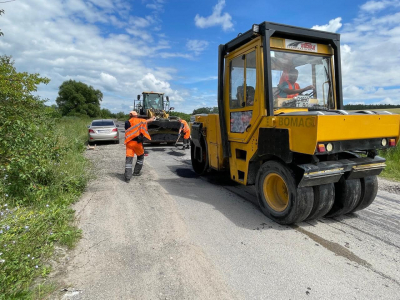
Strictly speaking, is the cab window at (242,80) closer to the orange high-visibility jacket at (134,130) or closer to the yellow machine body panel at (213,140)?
the yellow machine body panel at (213,140)

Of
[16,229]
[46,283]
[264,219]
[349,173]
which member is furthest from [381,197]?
[16,229]

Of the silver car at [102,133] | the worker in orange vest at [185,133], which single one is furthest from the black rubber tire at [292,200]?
the silver car at [102,133]

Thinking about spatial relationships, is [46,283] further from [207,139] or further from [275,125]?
[207,139]

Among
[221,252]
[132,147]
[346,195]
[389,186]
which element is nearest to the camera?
[221,252]

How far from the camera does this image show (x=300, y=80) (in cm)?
462

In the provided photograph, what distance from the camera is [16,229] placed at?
3191 millimetres

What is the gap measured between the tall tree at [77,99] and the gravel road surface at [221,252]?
65.1 meters

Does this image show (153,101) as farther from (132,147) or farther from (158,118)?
(132,147)

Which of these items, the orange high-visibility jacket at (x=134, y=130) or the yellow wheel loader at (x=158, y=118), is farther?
the yellow wheel loader at (x=158, y=118)

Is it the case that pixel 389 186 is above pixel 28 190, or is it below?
below

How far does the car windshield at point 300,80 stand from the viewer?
4379 mm

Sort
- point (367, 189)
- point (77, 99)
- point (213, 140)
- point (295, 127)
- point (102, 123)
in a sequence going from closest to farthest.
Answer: point (295, 127)
point (367, 189)
point (213, 140)
point (102, 123)
point (77, 99)

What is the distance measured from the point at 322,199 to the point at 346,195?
0.47 meters

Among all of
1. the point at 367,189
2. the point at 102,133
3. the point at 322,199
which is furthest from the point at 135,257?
the point at 102,133
